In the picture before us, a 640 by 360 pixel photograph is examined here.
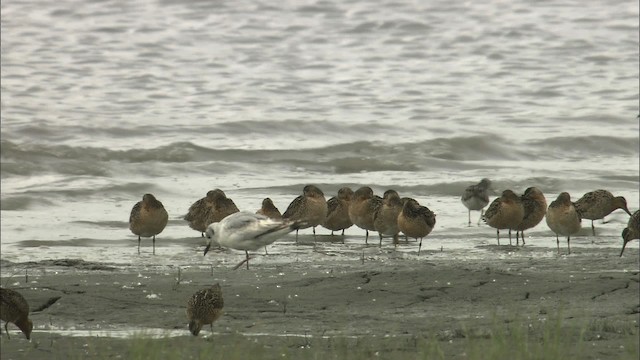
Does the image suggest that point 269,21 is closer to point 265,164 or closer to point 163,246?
point 265,164

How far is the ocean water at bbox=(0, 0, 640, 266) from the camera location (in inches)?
681

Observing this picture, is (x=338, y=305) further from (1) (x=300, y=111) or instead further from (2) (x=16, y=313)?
(1) (x=300, y=111)

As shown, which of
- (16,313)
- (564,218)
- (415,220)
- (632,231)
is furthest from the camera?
(415,220)

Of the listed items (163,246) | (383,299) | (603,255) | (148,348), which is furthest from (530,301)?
(163,246)

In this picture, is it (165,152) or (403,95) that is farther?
(403,95)

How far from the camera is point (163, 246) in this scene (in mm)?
15430

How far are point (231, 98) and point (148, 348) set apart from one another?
18.7 m

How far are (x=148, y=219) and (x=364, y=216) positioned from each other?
2.35 metres

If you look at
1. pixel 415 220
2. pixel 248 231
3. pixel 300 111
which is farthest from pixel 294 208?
pixel 300 111

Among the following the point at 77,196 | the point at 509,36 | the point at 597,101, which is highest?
the point at 509,36

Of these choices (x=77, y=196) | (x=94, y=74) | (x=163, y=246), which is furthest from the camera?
(x=94, y=74)

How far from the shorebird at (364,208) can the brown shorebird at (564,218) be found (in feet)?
6.23

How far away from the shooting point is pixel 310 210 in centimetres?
Result: 1545

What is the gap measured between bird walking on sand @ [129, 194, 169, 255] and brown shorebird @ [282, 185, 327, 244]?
140 centimetres
